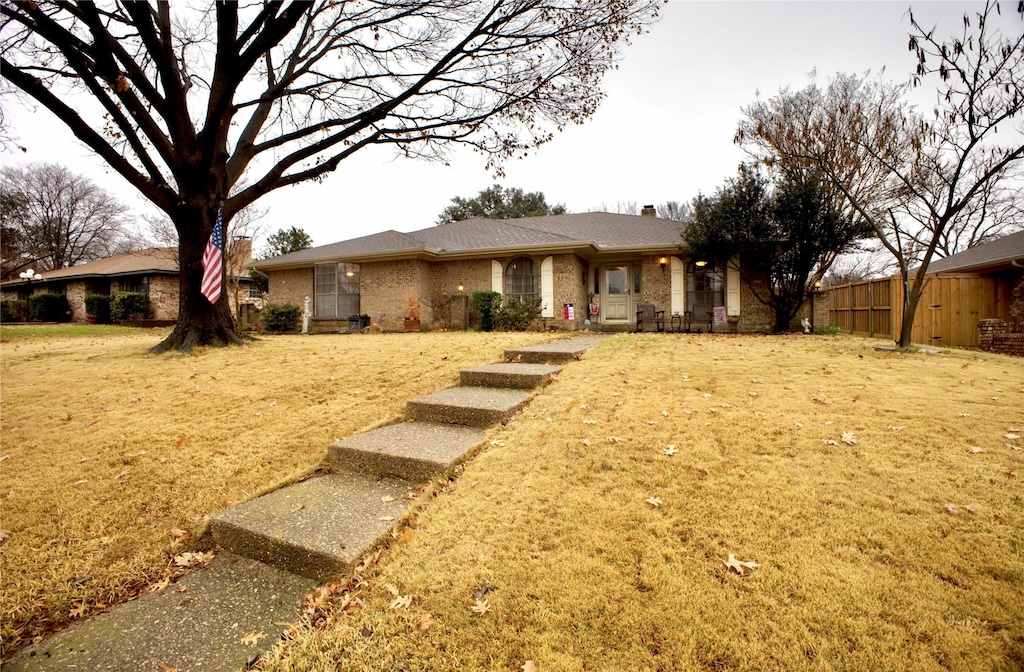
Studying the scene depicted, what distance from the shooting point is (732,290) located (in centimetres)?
1325

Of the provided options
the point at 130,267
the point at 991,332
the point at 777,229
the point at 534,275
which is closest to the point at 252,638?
the point at 534,275

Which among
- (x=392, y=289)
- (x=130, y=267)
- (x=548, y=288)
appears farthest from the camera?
(x=130, y=267)

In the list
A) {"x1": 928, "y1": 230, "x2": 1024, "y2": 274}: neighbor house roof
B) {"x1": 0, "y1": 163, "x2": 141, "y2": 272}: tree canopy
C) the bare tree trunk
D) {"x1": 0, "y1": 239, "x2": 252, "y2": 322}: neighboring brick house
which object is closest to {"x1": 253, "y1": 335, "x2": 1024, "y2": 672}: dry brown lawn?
the bare tree trunk

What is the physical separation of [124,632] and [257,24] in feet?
31.6

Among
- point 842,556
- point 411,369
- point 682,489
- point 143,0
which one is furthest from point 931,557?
point 143,0

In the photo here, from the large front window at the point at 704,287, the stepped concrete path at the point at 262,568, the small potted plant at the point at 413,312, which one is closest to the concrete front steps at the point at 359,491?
the stepped concrete path at the point at 262,568

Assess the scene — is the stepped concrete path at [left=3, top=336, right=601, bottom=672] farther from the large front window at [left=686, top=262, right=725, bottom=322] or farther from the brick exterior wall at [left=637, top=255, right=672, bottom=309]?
the large front window at [left=686, top=262, right=725, bottom=322]

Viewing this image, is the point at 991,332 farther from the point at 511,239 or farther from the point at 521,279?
the point at 511,239

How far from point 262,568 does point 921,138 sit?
39.0ft

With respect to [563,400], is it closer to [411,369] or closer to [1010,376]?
[411,369]

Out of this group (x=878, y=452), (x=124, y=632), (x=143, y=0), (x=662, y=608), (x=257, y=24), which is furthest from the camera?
(x=257, y=24)

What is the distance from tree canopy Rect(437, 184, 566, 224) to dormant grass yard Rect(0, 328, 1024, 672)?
27.0m

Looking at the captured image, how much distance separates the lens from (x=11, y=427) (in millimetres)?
4129

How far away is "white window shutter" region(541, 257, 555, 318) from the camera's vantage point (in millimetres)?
13727
